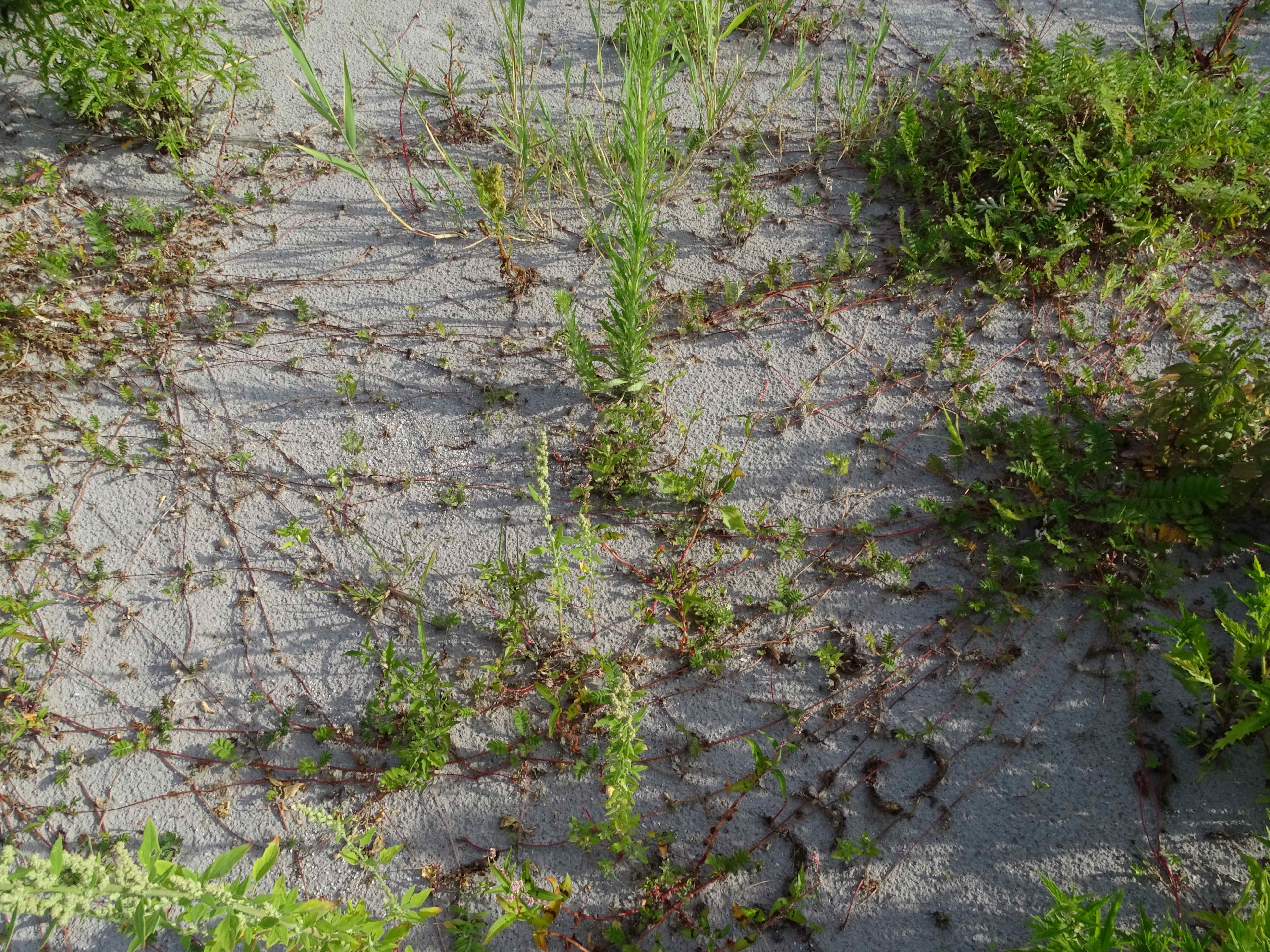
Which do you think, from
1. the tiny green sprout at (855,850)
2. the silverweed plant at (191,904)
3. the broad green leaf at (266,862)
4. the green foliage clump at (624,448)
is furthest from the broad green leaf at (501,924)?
the green foliage clump at (624,448)

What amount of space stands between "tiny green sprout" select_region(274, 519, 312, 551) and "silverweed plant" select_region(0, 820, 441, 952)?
102 cm

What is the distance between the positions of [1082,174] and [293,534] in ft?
10.5

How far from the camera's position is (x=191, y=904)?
1417 millimetres

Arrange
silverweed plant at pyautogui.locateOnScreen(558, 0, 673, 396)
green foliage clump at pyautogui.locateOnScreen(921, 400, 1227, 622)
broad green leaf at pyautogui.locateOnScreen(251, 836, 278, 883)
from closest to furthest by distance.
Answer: broad green leaf at pyautogui.locateOnScreen(251, 836, 278, 883) < silverweed plant at pyautogui.locateOnScreen(558, 0, 673, 396) < green foliage clump at pyautogui.locateOnScreen(921, 400, 1227, 622)

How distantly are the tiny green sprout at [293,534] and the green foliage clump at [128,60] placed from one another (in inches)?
72.6

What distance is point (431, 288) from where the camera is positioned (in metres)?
3.17

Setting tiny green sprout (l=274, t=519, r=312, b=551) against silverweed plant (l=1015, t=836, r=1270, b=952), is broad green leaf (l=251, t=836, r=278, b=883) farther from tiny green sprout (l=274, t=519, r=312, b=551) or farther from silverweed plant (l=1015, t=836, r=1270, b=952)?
silverweed plant (l=1015, t=836, r=1270, b=952)

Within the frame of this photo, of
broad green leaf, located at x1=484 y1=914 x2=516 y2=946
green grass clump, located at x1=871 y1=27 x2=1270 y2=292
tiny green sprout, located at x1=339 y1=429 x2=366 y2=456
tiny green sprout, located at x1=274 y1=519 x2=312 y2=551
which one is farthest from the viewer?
green grass clump, located at x1=871 y1=27 x2=1270 y2=292

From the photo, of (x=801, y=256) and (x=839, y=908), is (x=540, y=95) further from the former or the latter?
(x=839, y=908)

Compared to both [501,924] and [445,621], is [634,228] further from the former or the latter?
[501,924]

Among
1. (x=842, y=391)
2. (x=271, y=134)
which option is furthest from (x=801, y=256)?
(x=271, y=134)

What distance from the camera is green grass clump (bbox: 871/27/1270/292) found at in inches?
118

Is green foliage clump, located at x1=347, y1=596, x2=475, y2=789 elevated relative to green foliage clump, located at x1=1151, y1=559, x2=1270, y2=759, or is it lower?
lower

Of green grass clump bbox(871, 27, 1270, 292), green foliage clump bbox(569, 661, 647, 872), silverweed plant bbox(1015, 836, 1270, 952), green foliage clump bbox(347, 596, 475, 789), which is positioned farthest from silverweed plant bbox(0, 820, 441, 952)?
green grass clump bbox(871, 27, 1270, 292)
